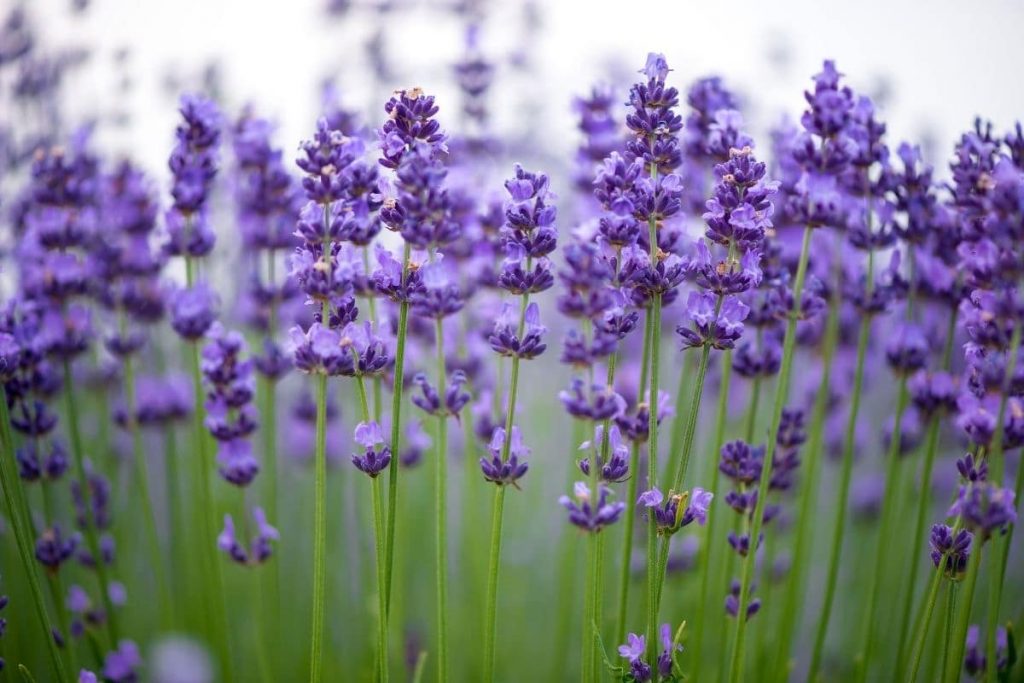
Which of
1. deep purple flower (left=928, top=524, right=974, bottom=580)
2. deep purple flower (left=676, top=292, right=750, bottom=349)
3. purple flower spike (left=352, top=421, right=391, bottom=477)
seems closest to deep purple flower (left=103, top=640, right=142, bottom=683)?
purple flower spike (left=352, top=421, right=391, bottom=477)

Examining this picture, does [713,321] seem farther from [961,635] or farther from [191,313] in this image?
[191,313]

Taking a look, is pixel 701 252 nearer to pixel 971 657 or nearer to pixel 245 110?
pixel 971 657

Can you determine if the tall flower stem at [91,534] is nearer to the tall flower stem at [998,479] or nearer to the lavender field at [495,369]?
the lavender field at [495,369]

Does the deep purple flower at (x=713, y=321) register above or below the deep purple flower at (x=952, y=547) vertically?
above

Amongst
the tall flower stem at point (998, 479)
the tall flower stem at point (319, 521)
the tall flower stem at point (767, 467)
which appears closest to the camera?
the tall flower stem at point (998, 479)

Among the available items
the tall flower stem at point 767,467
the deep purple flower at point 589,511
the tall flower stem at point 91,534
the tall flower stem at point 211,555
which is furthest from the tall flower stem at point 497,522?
the tall flower stem at point 91,534

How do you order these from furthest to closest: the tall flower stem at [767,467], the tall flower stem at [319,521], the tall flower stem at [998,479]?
the tall flower stem at [767,467]
the tall flower stem at [319,521]
the tall flower stem at [998,479]

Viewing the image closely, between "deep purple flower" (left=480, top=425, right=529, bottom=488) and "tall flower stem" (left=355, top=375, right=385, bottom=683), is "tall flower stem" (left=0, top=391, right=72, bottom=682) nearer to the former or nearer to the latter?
"tall flower stem" (left=355, top=375, right=385, bottom=683)
